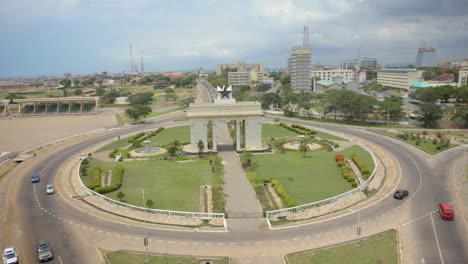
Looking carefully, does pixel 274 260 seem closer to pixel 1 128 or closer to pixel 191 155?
pixel 191 155

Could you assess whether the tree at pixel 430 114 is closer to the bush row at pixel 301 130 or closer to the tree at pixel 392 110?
the tree at pixel 392 110

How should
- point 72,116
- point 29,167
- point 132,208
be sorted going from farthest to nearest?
point 72,116
point 29,167
point 132,208

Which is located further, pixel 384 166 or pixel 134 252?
pixel 384 166

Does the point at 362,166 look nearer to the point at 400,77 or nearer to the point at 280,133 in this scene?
the point at 280,133

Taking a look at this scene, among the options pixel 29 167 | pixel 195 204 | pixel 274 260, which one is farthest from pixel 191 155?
pixel 274 260

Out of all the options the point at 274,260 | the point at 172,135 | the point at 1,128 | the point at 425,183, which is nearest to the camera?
the point at 274,260

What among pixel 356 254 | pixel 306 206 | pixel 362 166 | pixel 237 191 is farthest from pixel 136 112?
pixel 356 254
